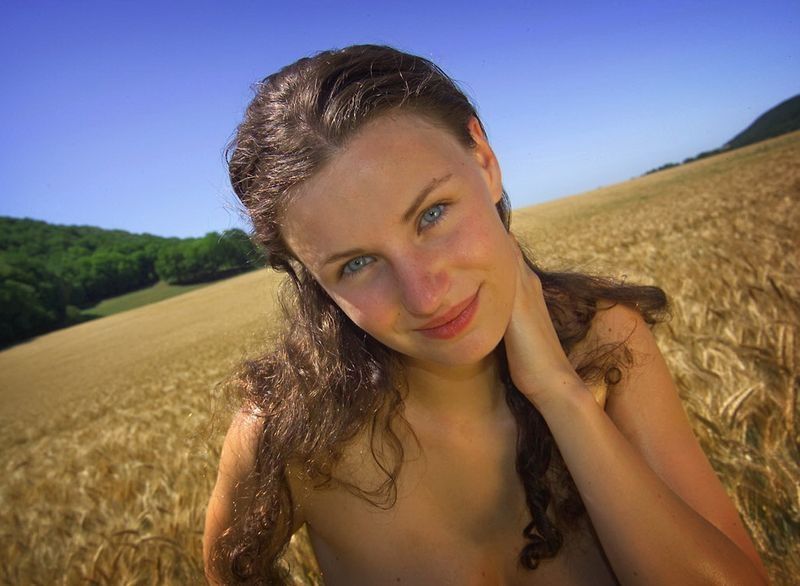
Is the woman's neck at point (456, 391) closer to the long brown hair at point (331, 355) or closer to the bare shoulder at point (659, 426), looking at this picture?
the long brown hair at point (331, 355)

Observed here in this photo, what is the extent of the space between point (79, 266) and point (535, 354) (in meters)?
80.4

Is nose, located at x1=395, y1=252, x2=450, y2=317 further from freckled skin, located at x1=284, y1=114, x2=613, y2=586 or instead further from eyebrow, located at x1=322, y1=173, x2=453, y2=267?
eyebrow, located at x1=322, y1=173, x2=453, y2=267

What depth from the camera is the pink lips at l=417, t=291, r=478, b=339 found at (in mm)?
1363

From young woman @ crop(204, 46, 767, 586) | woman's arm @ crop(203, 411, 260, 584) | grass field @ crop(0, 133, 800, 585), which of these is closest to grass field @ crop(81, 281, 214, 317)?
grass field @ crop(0, 133, 800, 585)

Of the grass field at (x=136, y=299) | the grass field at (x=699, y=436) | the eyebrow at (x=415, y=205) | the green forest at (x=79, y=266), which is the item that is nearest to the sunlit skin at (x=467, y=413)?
the eyebrow at (x=415, y=205)

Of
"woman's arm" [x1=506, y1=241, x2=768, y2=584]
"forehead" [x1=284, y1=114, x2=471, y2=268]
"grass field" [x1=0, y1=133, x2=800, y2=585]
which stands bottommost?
"grass field" [x1=0, y1=133, x2=800, y2=585]

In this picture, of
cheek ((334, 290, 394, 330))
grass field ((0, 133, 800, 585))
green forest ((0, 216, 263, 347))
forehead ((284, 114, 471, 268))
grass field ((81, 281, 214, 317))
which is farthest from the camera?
grass field ((81, 281, 214, 317))

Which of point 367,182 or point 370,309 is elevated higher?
point 367,182

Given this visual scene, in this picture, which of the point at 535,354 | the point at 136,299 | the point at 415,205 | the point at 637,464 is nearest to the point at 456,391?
the point at 535,354

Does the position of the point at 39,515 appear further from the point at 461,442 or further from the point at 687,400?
the point at 687,400

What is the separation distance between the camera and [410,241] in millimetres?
1309

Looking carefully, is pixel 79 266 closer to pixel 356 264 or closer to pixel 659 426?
pixel 356 264

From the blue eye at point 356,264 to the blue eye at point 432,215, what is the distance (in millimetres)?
183

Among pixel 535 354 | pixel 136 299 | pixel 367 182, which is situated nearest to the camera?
pixel 367 182
